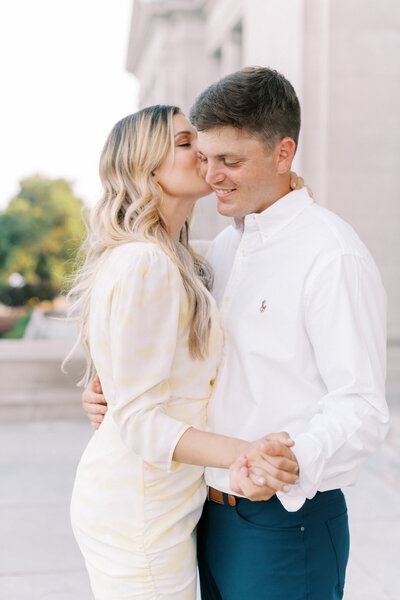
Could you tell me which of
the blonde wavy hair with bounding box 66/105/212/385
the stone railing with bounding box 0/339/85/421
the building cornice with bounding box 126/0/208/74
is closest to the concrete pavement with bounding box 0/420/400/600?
the stone railing with bounding box 0/339/85/421

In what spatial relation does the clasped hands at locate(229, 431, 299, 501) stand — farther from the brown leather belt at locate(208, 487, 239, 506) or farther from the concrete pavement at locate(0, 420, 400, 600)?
the concrete pavement at locate(0, 420, 400, 600)

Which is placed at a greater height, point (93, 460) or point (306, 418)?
point (306, 418)

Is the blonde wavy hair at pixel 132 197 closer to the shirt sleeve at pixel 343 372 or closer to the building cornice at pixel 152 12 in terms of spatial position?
the shirt sleeve at pixel 343 372

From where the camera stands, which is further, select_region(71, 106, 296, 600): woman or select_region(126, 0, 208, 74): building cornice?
select_region(126, 0, 208, 74): building cornice

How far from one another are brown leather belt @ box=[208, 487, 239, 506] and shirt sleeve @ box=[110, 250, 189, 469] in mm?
272

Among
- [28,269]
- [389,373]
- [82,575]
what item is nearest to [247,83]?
[82,575]

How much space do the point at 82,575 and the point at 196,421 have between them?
2.56m

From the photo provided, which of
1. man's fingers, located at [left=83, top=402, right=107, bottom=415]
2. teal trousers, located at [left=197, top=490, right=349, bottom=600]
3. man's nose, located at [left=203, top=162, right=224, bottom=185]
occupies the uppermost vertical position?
man's nose, located at [left=203, top=162, right=224, bottom=185]

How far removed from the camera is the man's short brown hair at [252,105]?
192 centimetres

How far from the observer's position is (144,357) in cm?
184

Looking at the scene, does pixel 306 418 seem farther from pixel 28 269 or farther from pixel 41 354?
pixel 28 269

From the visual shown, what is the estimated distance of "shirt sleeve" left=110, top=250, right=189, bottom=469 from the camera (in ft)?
5.97

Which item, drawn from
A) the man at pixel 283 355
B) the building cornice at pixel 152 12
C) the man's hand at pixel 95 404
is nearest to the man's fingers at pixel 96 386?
the man's hand at pixel 95 404

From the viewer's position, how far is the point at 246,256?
209 centimetres
